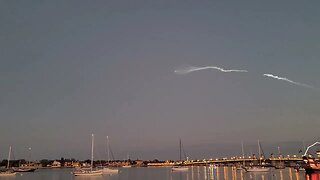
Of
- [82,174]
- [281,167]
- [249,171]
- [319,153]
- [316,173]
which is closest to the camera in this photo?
[316,173]

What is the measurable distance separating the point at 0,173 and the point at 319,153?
13783cm

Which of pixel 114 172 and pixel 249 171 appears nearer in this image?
pixel 249 171

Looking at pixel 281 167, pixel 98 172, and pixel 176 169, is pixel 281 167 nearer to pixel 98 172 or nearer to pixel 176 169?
pixel 176 169

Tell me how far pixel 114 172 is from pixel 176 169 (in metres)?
43.6

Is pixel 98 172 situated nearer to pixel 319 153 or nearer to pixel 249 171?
pixel 249 171

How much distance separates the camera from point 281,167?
18900cm

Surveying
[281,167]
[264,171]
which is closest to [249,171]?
[264,171]

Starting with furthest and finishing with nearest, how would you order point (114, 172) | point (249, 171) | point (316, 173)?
point (114, 172) < point (249, 171) < point (316, 173)

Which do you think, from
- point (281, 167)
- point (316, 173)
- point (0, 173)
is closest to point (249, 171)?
point (281, 167)

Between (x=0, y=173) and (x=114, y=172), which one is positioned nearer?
(x=114, y=172)

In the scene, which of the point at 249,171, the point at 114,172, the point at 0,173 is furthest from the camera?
the point at 0,173

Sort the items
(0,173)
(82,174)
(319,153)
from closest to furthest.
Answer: (319,153), (82,174), (0,173)

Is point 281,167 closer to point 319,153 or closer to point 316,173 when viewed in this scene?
point 319,153

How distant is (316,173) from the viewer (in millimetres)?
71312
